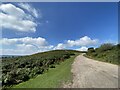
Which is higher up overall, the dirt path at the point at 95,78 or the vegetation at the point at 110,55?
the vegetation at the point at 110,55

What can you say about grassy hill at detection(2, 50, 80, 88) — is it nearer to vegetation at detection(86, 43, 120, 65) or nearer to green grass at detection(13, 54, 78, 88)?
green grass at detection(13, 54, 78, 88)

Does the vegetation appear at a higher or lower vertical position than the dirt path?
higher

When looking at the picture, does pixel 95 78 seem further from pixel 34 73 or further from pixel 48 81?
pixel 34 73

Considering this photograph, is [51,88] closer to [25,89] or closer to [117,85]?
[25,89]

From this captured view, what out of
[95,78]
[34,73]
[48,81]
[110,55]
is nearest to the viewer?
[48,81]

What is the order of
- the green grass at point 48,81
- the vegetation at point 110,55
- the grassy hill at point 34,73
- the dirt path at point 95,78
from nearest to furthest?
the dirt path at point 95,78 < the green grass at point 48,81 < the grassy hill at point 34,73 < the vegetation at point 110,55

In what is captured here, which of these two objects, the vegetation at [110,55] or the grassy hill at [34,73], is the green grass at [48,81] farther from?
the vegetation at [110,55]

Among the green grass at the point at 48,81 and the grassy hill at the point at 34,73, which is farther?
the grassy hill at the point at 34,73

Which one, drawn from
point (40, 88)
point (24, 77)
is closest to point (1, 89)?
point (40, 88)

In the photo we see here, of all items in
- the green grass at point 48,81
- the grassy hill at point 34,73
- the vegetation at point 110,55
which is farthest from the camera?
the vegetation at point 110,55

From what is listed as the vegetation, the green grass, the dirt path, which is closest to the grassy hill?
the green grass

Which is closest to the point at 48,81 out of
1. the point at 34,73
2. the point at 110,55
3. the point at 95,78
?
the point at 95,78

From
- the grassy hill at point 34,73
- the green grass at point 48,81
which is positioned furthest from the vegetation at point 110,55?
the green grass at point 48,81

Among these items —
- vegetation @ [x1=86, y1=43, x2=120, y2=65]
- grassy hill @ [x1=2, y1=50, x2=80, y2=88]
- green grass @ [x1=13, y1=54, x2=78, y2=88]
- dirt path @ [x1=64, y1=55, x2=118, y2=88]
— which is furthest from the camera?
vegetation @ [x1=86, y1=43, x2=120, y2=65]
